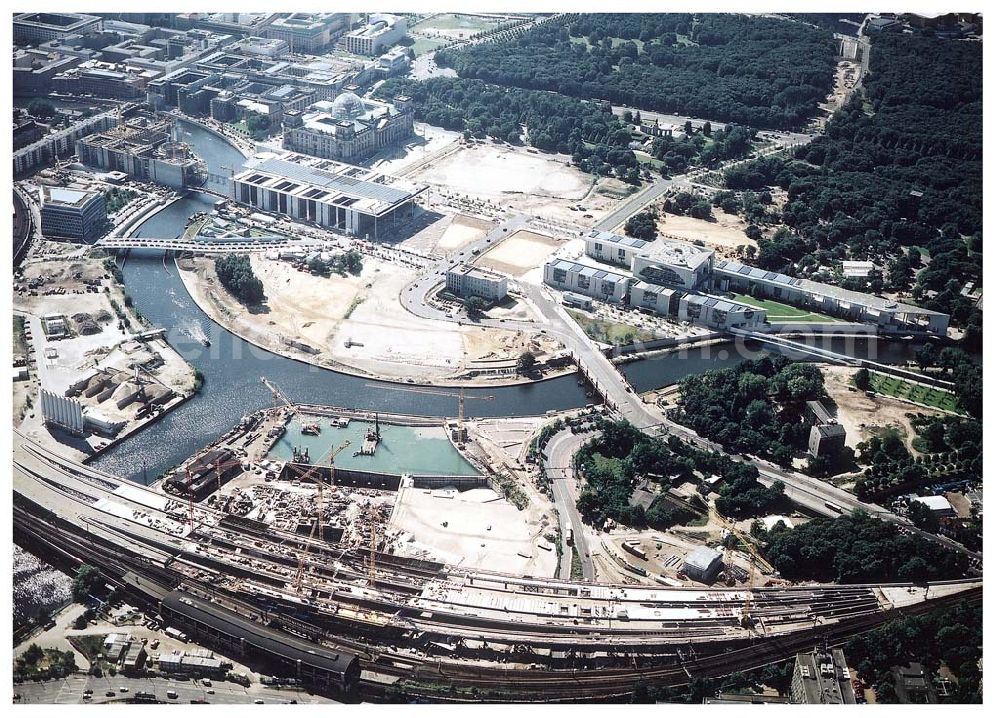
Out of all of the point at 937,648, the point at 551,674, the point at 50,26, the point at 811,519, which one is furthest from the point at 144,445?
the point at 50,26

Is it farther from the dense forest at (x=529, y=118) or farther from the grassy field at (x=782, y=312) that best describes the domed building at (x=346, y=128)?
the grassy field at (x=782, y=312)

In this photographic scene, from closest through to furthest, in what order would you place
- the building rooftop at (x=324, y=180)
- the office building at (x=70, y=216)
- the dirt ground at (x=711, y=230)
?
the office building at (x=70, y=216) → the dirt ground at (x=711, y=230) → the building rooftop at (x=324, y=180)

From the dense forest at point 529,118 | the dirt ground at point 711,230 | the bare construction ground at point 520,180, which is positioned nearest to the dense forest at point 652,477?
the dirt ground at point 711,230

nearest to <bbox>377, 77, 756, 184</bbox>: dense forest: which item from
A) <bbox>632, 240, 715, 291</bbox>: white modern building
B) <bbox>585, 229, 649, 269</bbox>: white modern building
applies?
<bbox>585, 229, 649, 269</bbox>: white modern building

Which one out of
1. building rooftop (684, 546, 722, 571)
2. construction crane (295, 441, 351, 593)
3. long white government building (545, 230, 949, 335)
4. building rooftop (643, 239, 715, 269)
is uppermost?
building rooftop (643, 239, 715, 269)

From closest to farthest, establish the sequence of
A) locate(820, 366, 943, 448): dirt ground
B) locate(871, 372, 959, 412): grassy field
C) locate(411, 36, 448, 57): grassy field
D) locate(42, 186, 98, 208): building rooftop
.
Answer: locate(820, 366, 943, 448): dirt ground
locate(871, 372, 959, 412): grassy field
locate(42, 186, 98, 208): building rooftop
locate(411, 36, 448, 57): grassy field

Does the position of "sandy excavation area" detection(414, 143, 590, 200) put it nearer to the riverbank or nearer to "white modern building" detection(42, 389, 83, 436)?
the riverbank

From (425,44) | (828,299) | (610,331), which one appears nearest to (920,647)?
(610,331)
